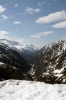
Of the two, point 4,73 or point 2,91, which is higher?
point 2,91

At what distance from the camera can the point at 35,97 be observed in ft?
71.1

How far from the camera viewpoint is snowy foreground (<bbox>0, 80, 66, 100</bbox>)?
21.5m

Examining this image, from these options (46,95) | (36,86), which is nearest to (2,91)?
(36,86)

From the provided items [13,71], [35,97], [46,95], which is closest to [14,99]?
[35,97]

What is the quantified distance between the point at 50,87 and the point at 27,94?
4.05 meters

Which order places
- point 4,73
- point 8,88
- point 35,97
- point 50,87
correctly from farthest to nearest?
point 4,73
point 8,88
point 50,87
point 35,97

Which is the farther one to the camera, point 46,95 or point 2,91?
point 2,91

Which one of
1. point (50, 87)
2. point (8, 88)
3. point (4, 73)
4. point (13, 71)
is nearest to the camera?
point (50, 87)

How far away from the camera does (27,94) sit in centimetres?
2286

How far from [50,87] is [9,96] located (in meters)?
6.46

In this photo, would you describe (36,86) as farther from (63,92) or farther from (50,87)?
(63,92)

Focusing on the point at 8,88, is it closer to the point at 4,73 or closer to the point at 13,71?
the point at 4,73

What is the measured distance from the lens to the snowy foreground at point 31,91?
2153 centimetres

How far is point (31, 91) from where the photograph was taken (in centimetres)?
2391
